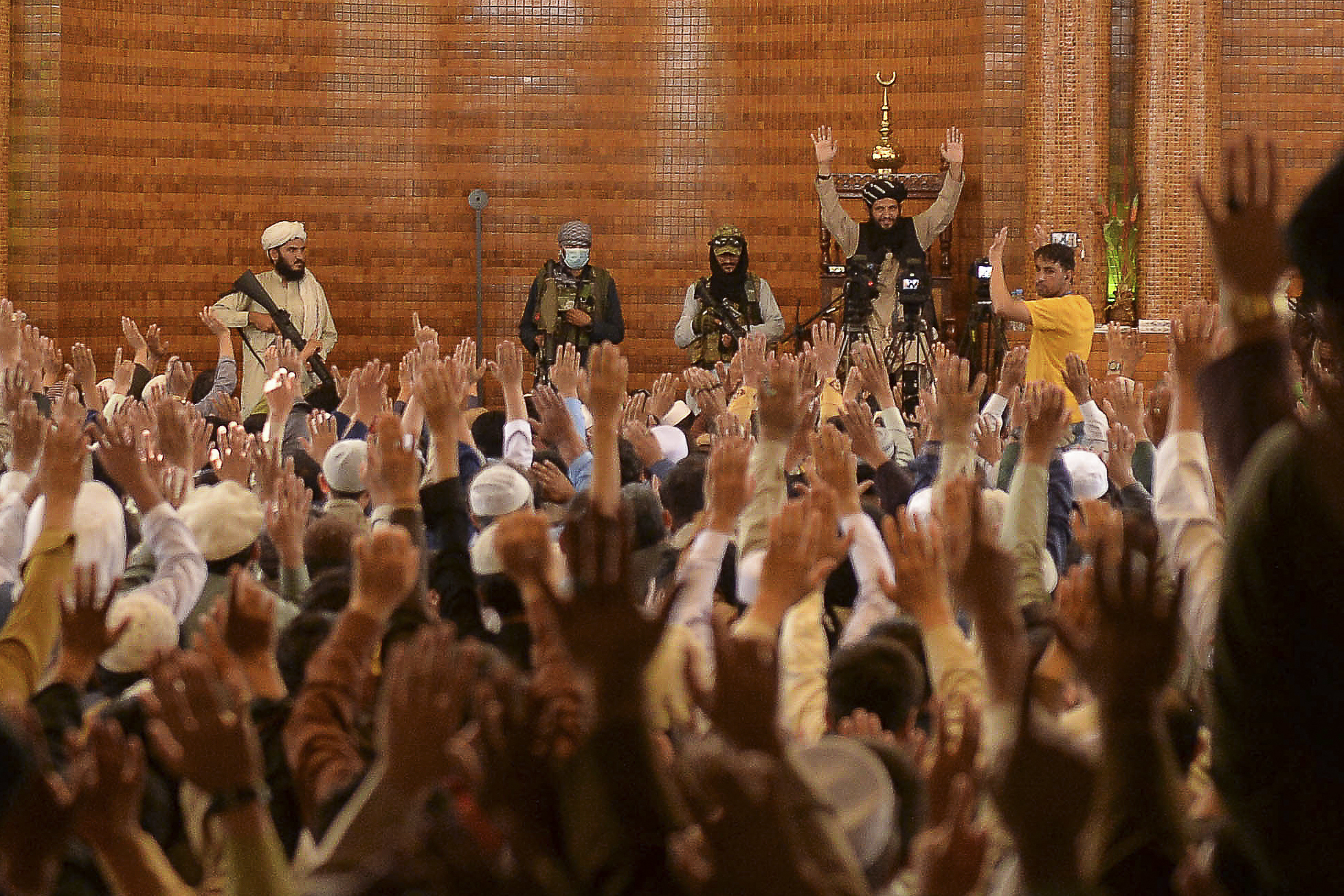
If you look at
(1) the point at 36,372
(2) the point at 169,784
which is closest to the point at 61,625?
(2) the point at 169,784

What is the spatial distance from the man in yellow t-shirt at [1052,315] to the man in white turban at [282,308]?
441cm

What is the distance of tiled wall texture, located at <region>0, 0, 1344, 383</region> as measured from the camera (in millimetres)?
12367

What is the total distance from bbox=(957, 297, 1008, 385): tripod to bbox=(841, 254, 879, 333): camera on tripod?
73 centimetres

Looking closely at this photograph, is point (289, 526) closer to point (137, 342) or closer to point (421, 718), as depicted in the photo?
point (421, 718)

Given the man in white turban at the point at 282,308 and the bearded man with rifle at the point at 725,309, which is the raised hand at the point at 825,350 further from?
the man in white turban at the point at 282,308

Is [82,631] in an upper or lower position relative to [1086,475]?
lower

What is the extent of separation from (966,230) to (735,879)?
1081 centimetres

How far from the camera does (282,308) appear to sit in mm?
10945

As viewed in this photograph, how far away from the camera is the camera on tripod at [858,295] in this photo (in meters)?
10.3

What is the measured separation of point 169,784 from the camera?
Result: 2.58 metres

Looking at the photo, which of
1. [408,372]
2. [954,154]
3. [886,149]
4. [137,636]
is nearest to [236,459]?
[137,636]

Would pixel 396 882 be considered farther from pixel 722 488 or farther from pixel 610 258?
pixel 610 258

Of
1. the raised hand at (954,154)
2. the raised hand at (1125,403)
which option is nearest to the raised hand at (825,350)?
the raised hand at (1125,403)

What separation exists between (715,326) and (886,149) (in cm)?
187
